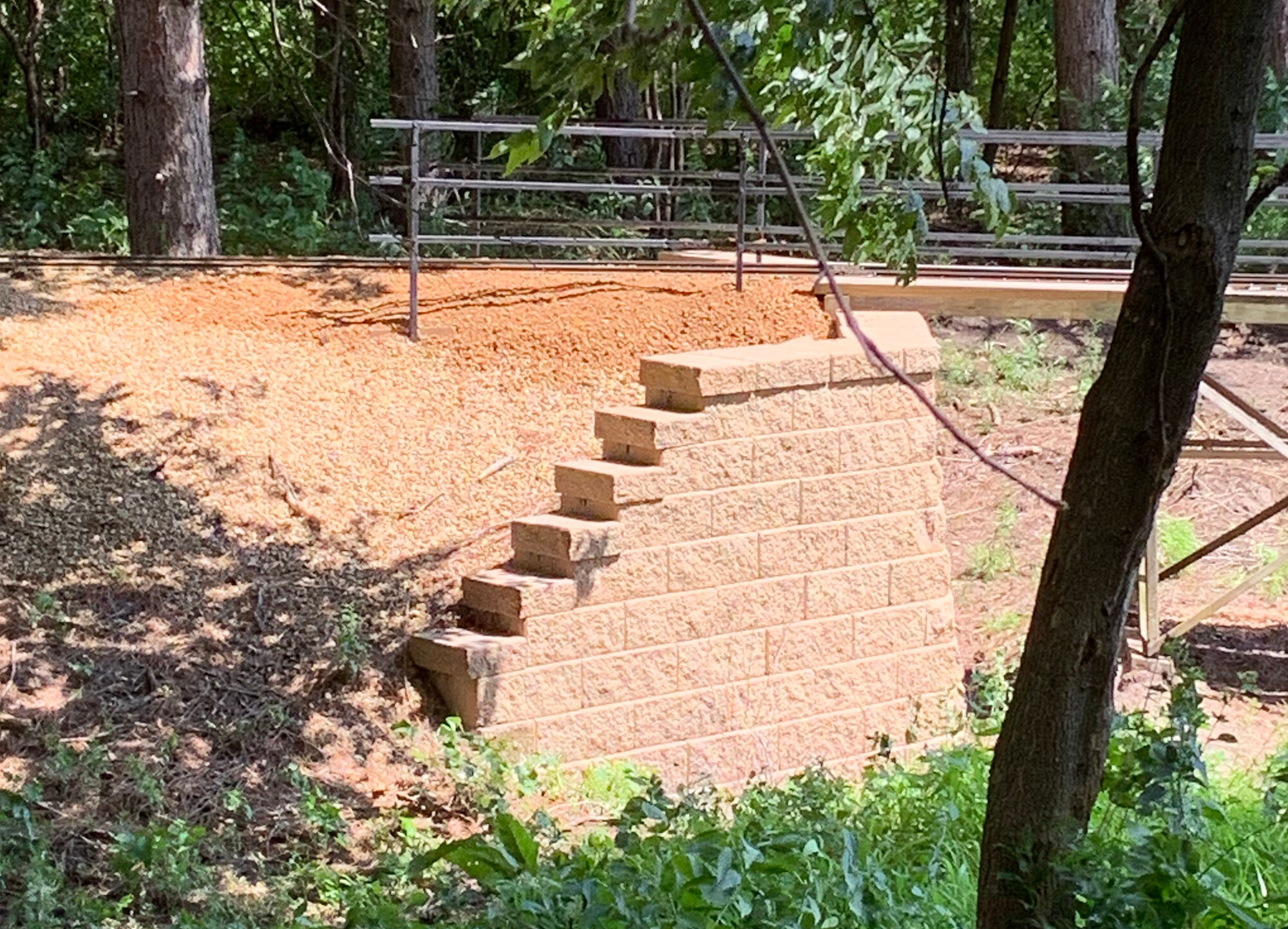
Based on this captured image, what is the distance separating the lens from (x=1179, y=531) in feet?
40.2

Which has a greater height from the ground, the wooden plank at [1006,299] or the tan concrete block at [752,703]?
the wooden plank at [1006,299]

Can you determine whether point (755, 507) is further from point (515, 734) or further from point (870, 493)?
point (515, 734)

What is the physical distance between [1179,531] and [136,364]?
24.6 ft

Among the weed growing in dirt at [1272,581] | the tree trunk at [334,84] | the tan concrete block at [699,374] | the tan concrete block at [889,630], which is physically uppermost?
the tree trunk at [334,84]

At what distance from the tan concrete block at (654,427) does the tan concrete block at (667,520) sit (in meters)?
0.26

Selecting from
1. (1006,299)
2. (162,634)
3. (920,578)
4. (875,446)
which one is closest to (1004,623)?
(920,578)

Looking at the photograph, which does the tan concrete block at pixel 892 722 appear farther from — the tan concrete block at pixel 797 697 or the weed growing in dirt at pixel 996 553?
the weed growing in dirt at pixel 996 553

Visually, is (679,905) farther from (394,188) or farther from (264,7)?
(264,7)

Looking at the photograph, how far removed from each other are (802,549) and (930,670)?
1174mm

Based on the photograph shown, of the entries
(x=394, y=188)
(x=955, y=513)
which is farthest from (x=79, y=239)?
(x=955, y=513)

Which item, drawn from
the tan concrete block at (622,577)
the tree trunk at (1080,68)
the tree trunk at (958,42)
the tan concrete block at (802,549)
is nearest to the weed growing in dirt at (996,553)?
the tan concrete block at (802,549)

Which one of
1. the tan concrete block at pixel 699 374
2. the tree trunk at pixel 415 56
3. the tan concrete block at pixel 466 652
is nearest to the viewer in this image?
the tan concrete block at pixel 466 652

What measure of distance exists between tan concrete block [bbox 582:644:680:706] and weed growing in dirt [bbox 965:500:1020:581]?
401cm

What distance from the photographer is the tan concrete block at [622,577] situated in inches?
295
